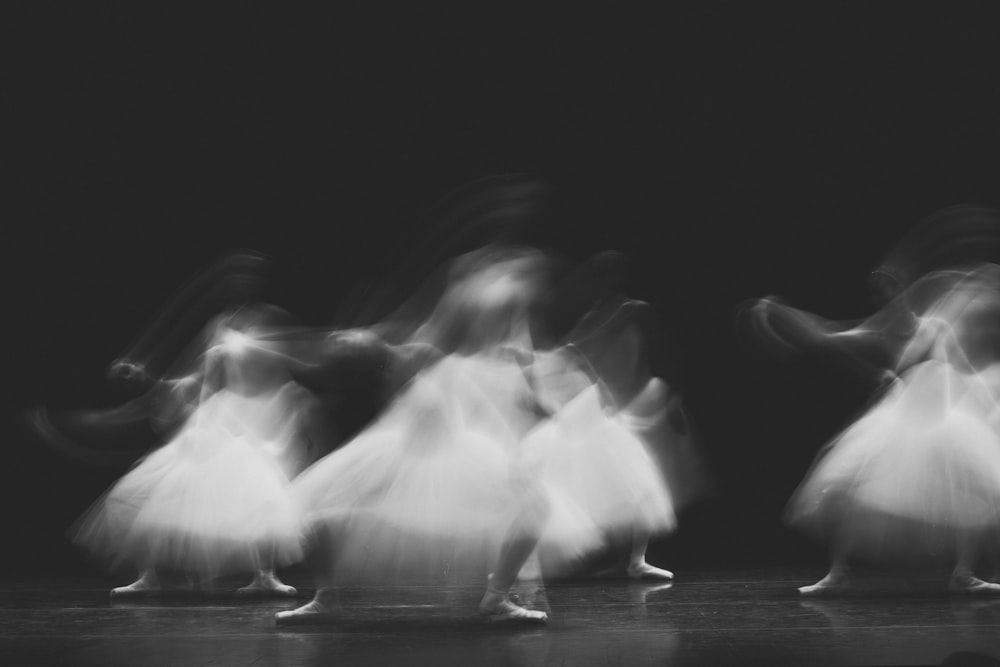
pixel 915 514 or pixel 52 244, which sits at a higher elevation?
pixel 52 244

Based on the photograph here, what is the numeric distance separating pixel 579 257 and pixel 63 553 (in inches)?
146

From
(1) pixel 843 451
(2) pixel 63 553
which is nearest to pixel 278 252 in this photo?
(2) pixel 63 553

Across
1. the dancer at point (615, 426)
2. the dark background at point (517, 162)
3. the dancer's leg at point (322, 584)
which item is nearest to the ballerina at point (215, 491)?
the dancer's leg at point (322, 584)

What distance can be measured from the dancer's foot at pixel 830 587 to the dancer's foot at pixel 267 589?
2155 millimetres

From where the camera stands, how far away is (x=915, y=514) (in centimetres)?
381

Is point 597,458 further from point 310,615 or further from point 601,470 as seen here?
point 310,615

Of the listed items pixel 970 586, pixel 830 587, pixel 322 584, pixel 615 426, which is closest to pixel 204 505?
pixel 322 584

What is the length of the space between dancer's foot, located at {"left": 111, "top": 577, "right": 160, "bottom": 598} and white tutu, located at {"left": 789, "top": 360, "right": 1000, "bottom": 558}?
276 centimetres

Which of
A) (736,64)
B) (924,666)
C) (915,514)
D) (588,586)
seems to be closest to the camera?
(924,666)

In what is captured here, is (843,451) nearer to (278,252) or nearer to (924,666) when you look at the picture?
(924,666)

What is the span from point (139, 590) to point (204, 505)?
511 millimetres

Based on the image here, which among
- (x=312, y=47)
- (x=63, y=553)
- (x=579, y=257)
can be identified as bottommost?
(x=63, y=553)

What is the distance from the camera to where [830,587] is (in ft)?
12.9

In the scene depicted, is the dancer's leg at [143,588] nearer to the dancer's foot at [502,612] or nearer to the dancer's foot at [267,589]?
the dancer's foot at [267,589]
